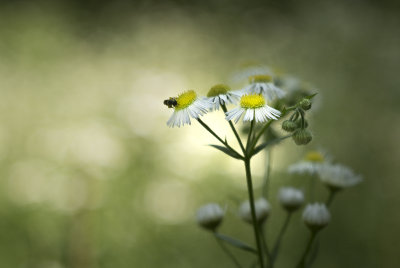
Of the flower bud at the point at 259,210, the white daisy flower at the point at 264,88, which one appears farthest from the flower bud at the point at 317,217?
the white daisy flower at the point at 264,88

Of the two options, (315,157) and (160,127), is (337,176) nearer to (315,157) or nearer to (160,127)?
(315,157)

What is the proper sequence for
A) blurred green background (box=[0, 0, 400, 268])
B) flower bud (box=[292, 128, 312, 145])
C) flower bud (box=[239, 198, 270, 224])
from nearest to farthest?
flower bud (box=[292, 128, 312, 145]) → flower bud (box=[239, 198, 270, 224]) → blurred green background (box=[0, 0, 400, 268])

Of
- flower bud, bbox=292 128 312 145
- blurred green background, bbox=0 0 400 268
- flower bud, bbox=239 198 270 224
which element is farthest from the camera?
blurred green background, bbox=0 0 400 268

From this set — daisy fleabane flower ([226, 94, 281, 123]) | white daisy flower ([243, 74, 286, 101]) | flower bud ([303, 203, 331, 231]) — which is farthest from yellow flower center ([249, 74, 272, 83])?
flower bud ([303, 203, 331, 231])

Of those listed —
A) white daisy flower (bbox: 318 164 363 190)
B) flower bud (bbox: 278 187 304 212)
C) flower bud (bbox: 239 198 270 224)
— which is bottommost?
flower bud (bbox: 239 198 270 224)

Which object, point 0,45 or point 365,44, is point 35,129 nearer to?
point 0,45

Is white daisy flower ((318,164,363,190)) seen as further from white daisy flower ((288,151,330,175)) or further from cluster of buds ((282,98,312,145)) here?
cluster of buds ((282,98,312,145))

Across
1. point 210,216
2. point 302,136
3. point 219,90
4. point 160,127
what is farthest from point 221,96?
point 160,127
